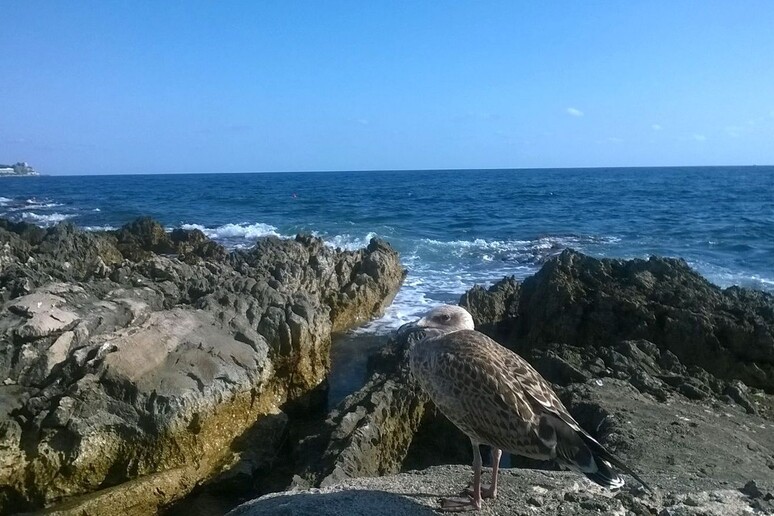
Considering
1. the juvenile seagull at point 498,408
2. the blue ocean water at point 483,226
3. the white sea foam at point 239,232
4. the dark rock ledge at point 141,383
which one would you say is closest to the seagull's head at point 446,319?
the juvenile seagull at point 498,408

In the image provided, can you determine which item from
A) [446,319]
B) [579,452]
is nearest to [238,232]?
[446,319]

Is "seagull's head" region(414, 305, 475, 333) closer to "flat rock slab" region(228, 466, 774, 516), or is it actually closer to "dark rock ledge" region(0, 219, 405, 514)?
"flat rock slab" region(228, 466, 774, 516)

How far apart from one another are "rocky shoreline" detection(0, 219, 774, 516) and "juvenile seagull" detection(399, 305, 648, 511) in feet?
1.47

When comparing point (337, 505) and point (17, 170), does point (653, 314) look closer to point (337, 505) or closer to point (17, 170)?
point (337, 505)

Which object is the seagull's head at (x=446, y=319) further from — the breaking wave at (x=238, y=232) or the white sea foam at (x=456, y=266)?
the breaking wave at (x=238, y=232)

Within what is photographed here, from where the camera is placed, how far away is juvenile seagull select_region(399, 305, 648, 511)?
12.6ft

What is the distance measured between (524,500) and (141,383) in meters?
4.29

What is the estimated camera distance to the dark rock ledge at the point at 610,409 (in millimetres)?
4336

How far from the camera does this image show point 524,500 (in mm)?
4312

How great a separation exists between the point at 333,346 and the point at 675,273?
629 cm

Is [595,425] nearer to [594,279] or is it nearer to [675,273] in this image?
[594,279]

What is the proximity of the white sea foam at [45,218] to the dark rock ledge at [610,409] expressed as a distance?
973 inches

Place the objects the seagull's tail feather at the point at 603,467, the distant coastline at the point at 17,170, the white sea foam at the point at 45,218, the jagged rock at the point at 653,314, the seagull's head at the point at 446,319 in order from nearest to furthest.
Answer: the seagull's tail feather at the point at 603,467 < the seagull's head at the point at 446,319 < the jagged rock at the point at 653,314 < the white sea foam at the point at 45,218 < the distant coastline at the point at 17,170

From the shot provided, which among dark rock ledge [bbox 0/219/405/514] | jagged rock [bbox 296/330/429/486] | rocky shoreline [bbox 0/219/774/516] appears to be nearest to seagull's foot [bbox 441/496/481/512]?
rocky shoreline [bbox 0/219/774/516]
